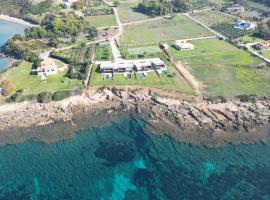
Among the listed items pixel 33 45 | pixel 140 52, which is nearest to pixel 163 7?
pixel 140 52

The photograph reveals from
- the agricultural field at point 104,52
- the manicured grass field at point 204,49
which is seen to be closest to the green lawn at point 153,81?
the agricultural field at point 104,52

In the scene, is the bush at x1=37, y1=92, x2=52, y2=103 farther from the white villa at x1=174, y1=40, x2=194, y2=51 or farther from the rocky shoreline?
the white villa at x1=174, y1=40, x2=194, y2=51

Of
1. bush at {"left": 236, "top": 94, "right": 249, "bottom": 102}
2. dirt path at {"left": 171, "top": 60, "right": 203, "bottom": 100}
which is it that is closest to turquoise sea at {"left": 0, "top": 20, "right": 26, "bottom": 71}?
dirt path at {"left": 171, "top": 60, "right": 203, "bottom": 100}

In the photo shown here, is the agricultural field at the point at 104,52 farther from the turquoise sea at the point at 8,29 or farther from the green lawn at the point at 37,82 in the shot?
the turquoise sea at the point at 8,29

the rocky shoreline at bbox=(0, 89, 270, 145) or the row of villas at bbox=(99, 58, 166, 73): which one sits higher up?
the row of villas at bbox=(99, 58, 166, 73)

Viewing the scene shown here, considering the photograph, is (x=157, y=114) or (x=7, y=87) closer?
(x=157, y=114)

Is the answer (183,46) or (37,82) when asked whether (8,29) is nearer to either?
(37,82)

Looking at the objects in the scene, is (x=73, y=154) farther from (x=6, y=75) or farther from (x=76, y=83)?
(x=6, y=75)
